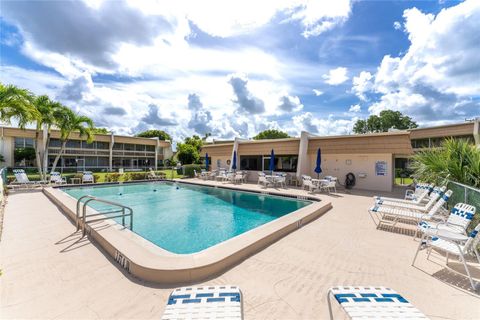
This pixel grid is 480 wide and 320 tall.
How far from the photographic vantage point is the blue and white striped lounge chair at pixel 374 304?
6.87ft

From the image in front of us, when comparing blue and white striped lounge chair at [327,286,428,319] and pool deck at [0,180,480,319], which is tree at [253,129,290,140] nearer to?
pool deck at [0,180,480,319]

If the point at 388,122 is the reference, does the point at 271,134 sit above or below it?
below

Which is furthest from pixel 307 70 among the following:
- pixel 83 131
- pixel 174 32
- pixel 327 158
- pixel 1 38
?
pixel 83 131

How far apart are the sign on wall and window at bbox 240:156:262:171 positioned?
29.0 ft

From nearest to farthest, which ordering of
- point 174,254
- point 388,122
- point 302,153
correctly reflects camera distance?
point 174,254 → point 302,153 → point 388,122

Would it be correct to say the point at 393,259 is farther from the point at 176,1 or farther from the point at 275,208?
the point at 176,1

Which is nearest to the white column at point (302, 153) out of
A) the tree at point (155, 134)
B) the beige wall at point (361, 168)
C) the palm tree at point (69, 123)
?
the beige wall at point (361, 168)

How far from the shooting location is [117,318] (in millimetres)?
2697

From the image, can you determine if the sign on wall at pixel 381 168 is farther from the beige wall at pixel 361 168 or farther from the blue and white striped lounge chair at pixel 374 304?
the blue and white striped lounge chair at pixel 374 304

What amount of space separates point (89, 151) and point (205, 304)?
40.0 meters

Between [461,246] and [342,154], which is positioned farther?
[342,154]

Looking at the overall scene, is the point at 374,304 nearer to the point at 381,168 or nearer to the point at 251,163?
the point at 381,168

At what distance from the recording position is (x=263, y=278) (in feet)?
12.0

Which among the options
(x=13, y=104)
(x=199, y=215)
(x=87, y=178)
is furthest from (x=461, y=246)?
(x=87, y=178)
